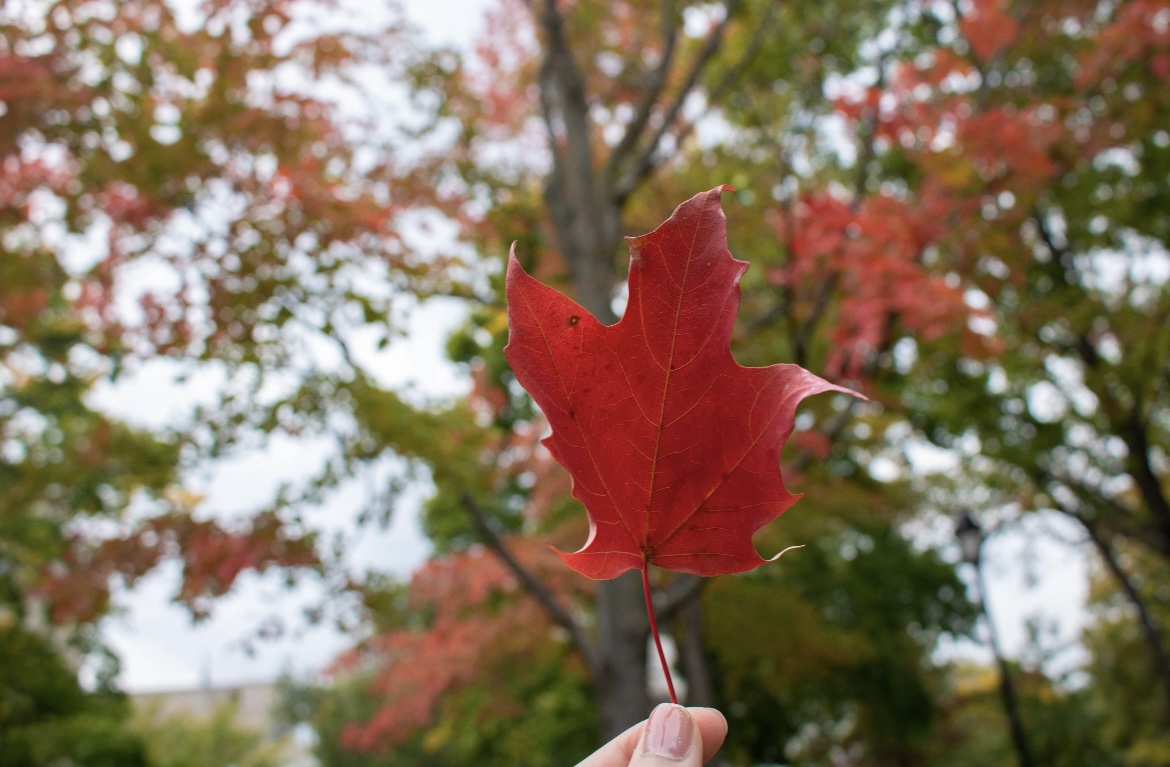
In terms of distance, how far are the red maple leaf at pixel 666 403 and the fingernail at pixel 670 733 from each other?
0.18 m

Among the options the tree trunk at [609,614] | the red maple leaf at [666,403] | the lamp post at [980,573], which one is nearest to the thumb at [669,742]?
the red maple leaf at [666,403]

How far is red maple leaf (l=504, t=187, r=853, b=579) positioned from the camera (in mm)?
793

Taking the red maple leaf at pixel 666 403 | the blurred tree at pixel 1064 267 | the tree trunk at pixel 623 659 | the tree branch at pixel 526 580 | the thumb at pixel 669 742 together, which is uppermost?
the blurred tree at pixel 1064 267

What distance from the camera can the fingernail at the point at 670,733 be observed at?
3.16 feet

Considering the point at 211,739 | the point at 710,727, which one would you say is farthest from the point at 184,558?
the point at 211,739

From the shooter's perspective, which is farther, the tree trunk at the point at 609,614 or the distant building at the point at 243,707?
the distant building at the point at 243,707

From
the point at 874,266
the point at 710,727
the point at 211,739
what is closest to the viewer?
the point at 710,727

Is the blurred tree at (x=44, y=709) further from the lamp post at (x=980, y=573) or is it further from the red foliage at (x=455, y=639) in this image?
the lamp post at (x=980, y=573)

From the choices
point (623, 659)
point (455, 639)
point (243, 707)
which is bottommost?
point (623, 659)

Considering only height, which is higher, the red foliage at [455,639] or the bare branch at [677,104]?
the bare branch at [677,104]

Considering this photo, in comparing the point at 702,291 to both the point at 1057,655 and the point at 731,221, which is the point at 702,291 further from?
the point at 1057,655

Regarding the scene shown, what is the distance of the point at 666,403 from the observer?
87 cm

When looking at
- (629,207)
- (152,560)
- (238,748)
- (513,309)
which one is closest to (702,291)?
(513,309)

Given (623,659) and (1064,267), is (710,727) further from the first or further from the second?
(1064,267)
